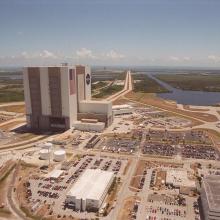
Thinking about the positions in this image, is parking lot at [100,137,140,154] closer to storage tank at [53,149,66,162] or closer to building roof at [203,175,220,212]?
storage tank at [53,149,66,162]

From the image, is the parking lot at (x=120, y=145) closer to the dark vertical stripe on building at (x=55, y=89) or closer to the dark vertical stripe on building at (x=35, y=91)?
the dark vertical stripe on building at (x=55, y=89)

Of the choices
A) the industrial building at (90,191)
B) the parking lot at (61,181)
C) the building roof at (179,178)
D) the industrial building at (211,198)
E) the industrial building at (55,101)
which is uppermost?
the industrial building at (55,101)

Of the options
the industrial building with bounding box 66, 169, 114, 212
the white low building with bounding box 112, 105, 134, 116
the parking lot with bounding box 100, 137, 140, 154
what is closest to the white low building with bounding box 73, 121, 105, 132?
the parking lot with bounding box 100, 137, 140, 154

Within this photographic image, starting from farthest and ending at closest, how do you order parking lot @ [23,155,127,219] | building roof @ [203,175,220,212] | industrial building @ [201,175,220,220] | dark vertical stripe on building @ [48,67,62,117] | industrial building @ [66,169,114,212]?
dark vertical stripe on building @ [48,67,62,117]
parking lot @ [23,155,127,219]
industrial building @ [66,169,114,212]
building roof @ [203,175,220,212]
industrial building @ [201,175,220,220]

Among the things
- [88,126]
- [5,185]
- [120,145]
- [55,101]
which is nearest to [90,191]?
[5,185]

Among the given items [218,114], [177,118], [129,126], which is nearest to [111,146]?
[129,126]

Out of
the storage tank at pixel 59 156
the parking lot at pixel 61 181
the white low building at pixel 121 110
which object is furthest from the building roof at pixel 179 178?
the white low building at pixel 121 110
